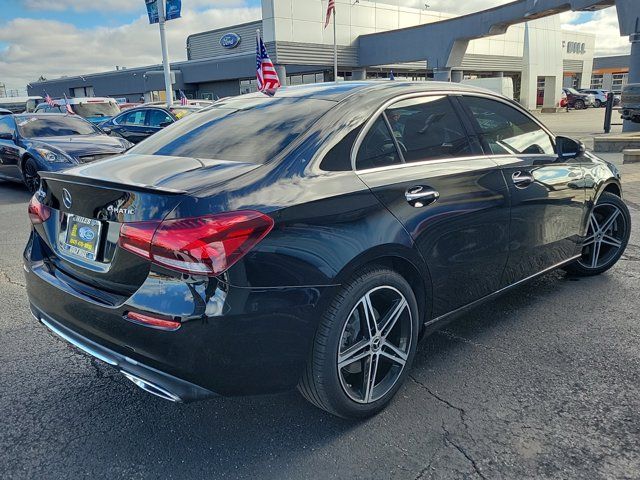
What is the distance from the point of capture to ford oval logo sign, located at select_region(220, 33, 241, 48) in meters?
41.1

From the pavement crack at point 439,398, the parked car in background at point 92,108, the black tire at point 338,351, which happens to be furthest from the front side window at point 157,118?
the black tire at point 338,351

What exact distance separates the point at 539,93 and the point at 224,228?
48538 mm

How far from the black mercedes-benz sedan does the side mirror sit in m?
0.45

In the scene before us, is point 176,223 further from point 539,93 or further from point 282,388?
point 539,93

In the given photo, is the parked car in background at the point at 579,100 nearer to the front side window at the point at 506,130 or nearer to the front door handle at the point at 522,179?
the front side window at the point at 506,130

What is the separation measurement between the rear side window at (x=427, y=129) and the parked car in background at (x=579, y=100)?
46.5 meters

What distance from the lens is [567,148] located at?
13.0 feet

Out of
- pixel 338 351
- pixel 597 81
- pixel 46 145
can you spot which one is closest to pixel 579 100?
pixel 597 81

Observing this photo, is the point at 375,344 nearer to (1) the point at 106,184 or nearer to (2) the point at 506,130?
(1) the point at 106,184

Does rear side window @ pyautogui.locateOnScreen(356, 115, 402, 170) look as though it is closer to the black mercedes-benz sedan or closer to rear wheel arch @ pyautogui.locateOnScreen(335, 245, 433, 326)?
the black mercedes-benz sedan

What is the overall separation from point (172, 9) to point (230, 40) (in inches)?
1006

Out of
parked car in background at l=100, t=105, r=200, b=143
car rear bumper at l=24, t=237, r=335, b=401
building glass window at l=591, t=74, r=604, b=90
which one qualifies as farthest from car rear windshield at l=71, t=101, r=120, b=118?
building glass window at l=591, t=74, r=604, b=90

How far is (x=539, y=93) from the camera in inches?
1763

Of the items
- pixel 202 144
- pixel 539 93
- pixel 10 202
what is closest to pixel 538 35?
pixel 539 93
